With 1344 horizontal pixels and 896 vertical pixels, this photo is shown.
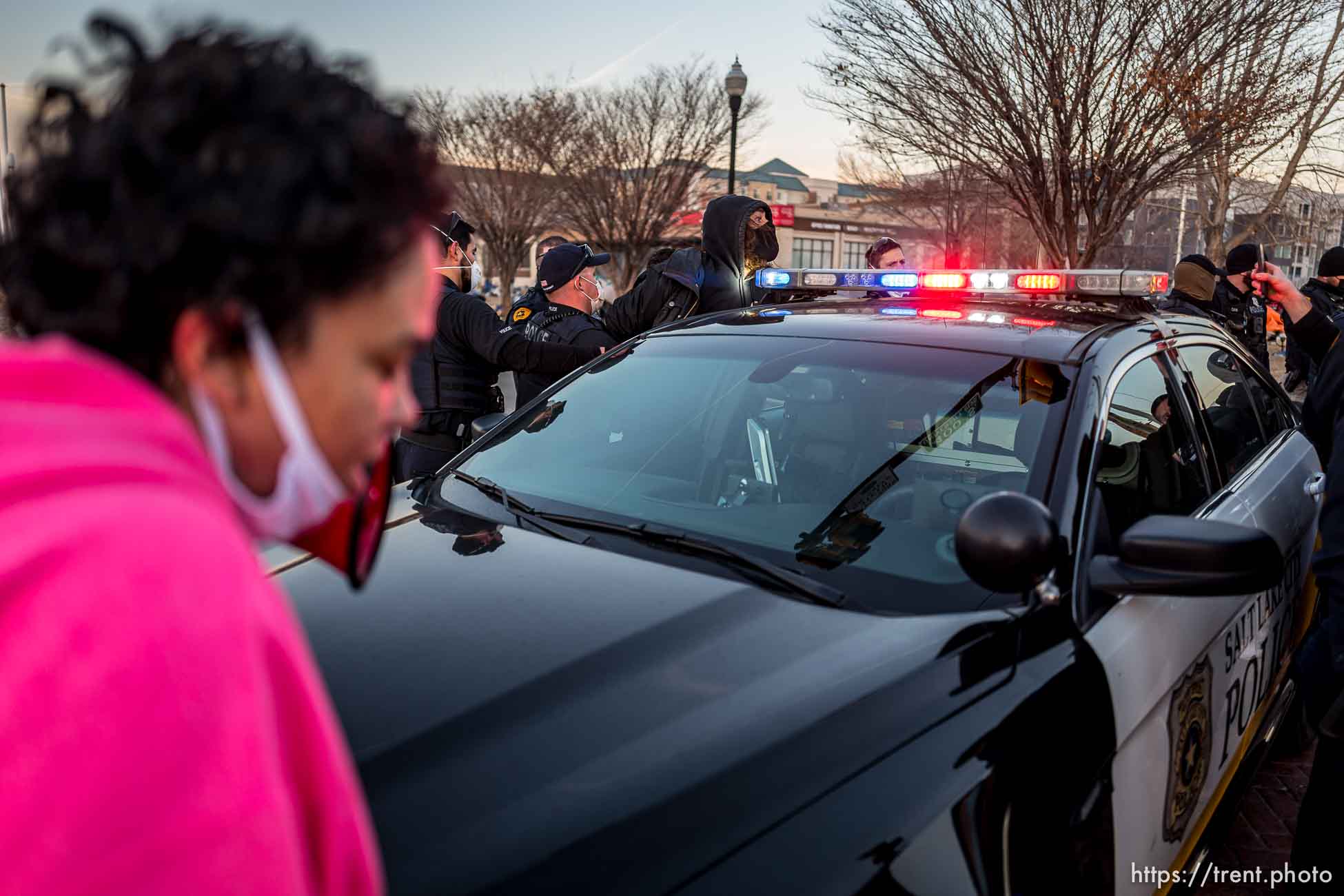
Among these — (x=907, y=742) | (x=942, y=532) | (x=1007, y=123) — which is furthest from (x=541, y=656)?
(x=1007, y=123)

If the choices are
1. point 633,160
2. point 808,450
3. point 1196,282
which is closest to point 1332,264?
point 1196,282

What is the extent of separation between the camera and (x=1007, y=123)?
1158 cm

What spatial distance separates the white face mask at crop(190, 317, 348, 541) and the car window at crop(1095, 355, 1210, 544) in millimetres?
1961

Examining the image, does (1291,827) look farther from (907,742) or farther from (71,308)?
(71,308)

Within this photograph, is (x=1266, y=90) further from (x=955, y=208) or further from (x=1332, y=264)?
(x=955, y=208)

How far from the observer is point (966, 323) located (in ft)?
9.33

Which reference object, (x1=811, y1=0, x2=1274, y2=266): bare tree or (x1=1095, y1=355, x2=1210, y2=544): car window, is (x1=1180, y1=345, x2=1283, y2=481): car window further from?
(x1=811, y1=0, x2=1274, y2=266): bare tree

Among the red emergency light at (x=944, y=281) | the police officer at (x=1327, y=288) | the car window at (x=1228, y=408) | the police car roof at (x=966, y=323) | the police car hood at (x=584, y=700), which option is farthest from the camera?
the police officer at (x=1327, y=288)

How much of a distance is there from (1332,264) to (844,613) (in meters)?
7.32

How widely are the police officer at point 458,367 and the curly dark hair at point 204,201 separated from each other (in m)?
3.75

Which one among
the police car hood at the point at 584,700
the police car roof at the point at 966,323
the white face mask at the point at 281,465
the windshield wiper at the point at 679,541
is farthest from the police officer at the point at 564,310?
the white face mask at the point at 281,465

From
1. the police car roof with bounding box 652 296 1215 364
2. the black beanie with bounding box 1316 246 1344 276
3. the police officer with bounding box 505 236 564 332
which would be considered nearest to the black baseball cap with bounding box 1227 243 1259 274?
the black beanie with bounding box 1316 246 1344 276

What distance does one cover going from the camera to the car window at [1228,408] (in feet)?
10.3

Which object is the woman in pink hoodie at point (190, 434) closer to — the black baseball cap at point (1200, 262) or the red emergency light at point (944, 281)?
the red emergency light at point (944, 281)
